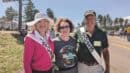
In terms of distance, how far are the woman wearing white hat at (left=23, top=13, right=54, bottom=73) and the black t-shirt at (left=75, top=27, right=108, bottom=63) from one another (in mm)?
716

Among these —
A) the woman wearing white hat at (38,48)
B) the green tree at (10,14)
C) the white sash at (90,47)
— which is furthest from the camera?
the green tree at (10,14)

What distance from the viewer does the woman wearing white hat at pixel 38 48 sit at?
6.13 m

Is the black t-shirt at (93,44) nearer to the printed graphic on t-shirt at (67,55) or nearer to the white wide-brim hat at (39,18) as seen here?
the printed graphic on t-shirt at (67,55)

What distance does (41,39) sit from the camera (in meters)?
6.19

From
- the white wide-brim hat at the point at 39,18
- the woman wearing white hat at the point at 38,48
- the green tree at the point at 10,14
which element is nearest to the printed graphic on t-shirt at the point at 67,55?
the woman wearing white hat at the point at 38,48

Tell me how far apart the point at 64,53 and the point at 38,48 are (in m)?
0.58

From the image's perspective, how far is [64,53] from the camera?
6.61 meters

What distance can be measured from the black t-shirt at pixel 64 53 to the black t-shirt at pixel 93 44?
8.6 inches

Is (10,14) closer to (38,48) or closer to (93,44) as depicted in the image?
(93,44)

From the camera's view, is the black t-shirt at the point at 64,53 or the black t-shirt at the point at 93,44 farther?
the black t-shirt at the point at 93,44

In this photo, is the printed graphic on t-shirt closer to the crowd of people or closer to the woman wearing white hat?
the crowd of people

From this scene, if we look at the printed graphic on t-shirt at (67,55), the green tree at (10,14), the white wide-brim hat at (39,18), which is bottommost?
the green tree at (10,14)

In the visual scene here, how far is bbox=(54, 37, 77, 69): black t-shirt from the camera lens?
6602 mm

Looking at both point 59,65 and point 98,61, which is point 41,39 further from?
point 98,61
